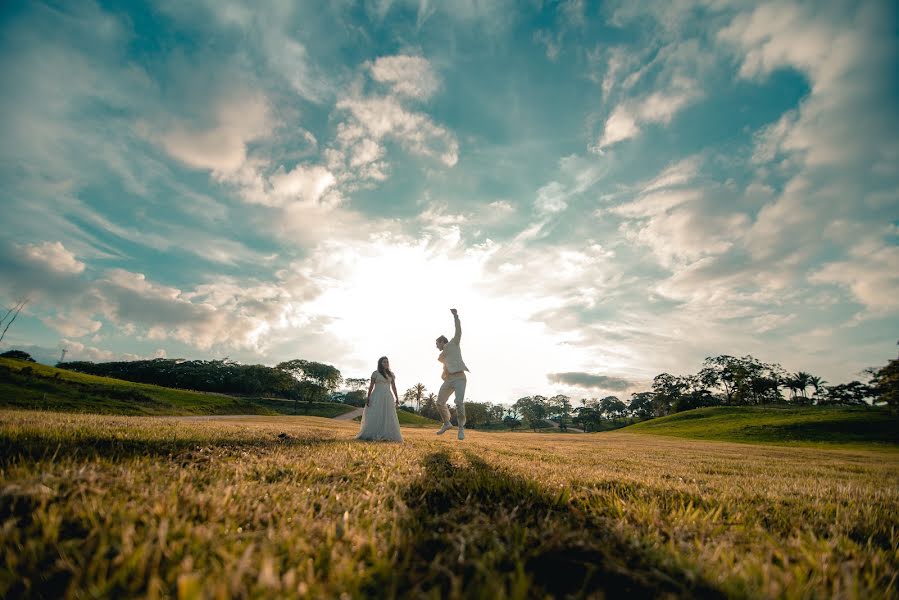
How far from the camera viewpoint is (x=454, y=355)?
484 inches

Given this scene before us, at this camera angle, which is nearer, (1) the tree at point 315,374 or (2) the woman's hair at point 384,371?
(2) the woman's hair at point 384,371

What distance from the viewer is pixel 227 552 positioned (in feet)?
4.83

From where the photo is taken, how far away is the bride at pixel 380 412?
32.9ft

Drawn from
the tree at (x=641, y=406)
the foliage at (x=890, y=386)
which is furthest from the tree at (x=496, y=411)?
the foliage at (x=890, y=386)

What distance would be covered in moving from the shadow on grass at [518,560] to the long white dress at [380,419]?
8.02 m

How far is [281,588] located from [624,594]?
132 cm

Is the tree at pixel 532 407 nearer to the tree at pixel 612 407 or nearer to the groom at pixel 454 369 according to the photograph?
the tree at pixel 612 407

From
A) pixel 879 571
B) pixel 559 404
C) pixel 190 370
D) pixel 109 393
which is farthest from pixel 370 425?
pixel 559 404

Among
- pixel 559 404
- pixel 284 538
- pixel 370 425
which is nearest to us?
pixel 284 538

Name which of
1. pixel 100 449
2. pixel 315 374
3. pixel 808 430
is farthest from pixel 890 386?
pixel 315 374

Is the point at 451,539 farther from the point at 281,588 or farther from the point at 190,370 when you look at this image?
the point at 190,370

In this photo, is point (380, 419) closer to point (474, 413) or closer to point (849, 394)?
point (474, 413)

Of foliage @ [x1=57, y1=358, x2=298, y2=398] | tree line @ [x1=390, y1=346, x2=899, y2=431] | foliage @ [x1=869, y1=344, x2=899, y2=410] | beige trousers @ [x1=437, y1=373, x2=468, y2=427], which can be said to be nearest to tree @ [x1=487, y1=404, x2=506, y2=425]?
tree line @ [x1=390, y1=346, x2=899, y2=431]

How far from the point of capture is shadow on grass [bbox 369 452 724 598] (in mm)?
1395
